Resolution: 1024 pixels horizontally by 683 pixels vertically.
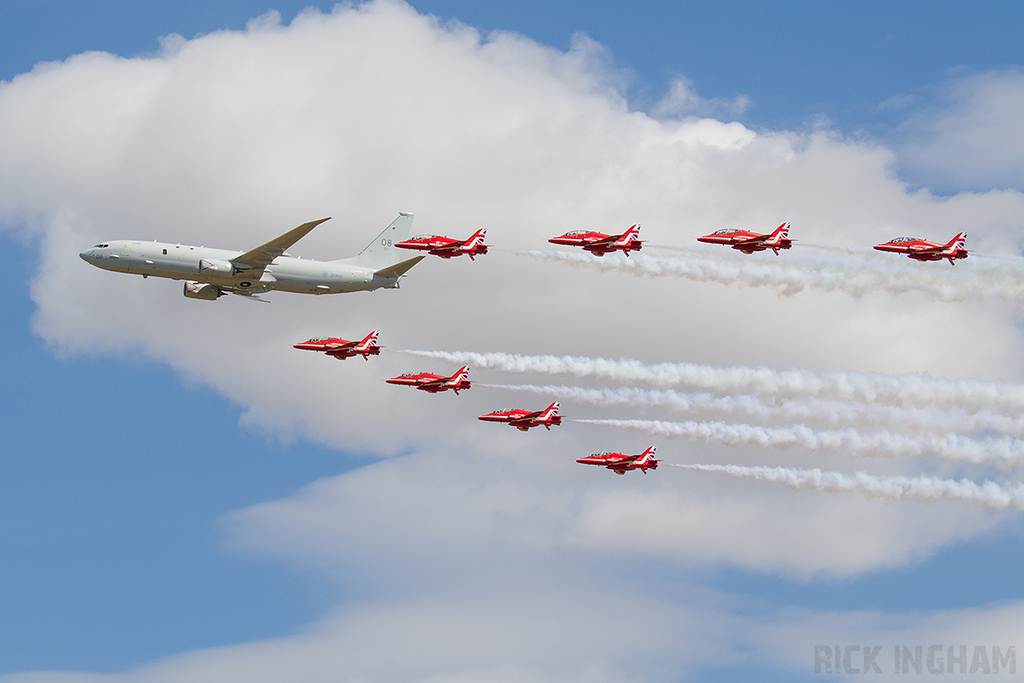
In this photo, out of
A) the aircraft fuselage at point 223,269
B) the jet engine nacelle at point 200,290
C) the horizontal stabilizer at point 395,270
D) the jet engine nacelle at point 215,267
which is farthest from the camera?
the horizontal stabilizer at point 395,270

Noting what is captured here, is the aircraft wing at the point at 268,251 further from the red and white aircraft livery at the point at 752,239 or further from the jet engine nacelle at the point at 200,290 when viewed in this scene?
the red and white aircraft livery at the point at 752,239

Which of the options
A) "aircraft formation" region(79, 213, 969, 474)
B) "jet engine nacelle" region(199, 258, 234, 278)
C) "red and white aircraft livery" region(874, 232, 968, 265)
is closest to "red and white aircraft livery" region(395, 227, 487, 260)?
"aircraft formation" region(79, 213, 969, 474)

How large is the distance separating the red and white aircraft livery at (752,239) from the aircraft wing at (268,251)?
39.0 m

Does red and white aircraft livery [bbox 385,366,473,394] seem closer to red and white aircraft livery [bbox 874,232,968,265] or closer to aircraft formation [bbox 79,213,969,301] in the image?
aircraft formation [bbox 79,213,969,301]

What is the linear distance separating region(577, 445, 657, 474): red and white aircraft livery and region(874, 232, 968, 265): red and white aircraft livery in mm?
32455

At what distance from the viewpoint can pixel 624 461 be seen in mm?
152500

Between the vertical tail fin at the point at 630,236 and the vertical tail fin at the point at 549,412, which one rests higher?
the vertical tail fin at the point at 630,236

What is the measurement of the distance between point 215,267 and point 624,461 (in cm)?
4732

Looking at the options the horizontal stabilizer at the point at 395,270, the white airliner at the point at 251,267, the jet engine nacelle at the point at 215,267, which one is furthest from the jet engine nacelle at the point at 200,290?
the horizontal stabilizer at the point at 395,270

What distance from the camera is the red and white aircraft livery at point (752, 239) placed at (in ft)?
453

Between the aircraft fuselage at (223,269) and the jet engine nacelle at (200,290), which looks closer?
the aircraft fuselage at (223,269)

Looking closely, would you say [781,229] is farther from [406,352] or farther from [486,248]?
[406,352]

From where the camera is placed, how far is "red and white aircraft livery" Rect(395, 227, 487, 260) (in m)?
140

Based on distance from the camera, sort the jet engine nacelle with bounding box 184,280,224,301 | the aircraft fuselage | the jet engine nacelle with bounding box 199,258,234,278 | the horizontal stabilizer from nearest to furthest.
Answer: the aircraft fuselage < the jet engine nacelle with bounding box 199,258,234,278 < the jet engine nacelle with bounding box 184,280,224,301 < the horizontal stabilizer
